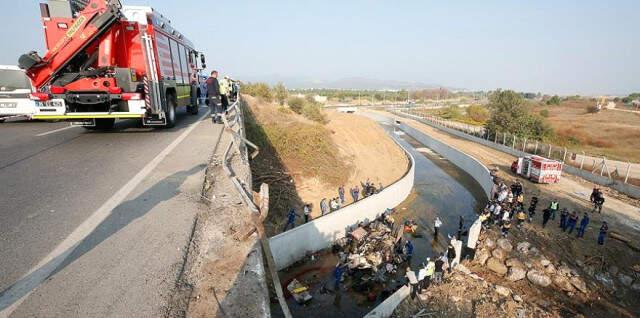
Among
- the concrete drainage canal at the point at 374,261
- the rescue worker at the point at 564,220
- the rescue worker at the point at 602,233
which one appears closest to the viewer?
the concrete drainage canal at the point at 374,261

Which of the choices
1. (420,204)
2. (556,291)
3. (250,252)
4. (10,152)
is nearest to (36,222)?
(250,252)

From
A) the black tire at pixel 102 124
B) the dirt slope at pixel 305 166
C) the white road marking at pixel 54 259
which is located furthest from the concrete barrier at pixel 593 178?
the black tire at pixel 102 124

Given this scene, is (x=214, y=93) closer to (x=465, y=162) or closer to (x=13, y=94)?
(x=13, y=94)

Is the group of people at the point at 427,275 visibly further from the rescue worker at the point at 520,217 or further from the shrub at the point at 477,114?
the shrub at the point at 477,114

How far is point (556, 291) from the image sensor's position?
11.6 m

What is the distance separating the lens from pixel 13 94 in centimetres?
1236

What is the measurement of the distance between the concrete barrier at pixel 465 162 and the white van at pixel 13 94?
79.8 ft

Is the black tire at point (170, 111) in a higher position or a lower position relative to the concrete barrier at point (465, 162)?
higher

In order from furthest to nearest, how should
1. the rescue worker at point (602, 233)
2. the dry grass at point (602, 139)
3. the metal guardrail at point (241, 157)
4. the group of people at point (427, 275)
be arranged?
the dry grass at point (602, 139) < the rescue worker at point (602, 233) < the group of people at point (427, 275) < the metal guardrail at point (241, 157)

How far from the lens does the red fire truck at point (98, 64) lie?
8258 millimetres

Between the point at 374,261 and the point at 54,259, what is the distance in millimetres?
11643

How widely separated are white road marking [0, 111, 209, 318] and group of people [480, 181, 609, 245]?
1483 cm

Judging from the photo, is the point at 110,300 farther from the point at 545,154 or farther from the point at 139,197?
the point at 545,154

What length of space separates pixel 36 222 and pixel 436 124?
55415 millimetres
